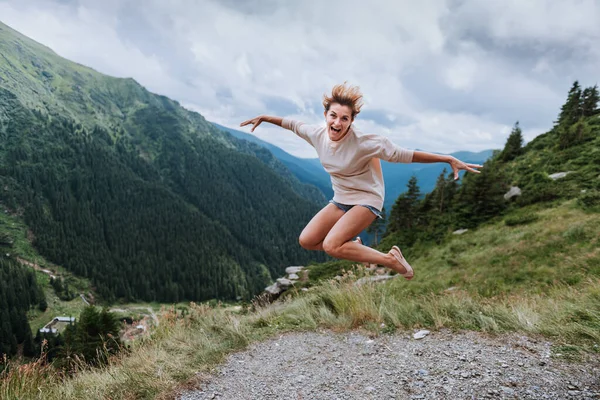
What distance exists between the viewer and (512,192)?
73.2 feet

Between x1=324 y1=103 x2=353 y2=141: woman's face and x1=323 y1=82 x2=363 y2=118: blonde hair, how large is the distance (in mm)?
50

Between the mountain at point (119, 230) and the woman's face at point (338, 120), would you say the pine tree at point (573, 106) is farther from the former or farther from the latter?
the mountain at point (119, 230)

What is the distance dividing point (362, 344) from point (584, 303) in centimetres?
311

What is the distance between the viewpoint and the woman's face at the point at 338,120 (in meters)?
3.64

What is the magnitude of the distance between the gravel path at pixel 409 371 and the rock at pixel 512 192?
2141 cm

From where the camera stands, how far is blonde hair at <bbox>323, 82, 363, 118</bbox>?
143 inches

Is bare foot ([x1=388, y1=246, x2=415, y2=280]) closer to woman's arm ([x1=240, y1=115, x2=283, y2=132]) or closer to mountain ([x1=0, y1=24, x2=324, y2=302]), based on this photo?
woman's arm ([x1=240, y1=115, x2=283, y2=132])

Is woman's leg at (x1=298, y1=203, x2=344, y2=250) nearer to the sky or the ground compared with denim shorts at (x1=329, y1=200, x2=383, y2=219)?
nearer to the ground

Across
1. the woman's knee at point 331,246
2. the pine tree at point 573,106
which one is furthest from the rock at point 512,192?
the woman's knee at point 331,246

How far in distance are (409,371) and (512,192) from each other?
76.2ft

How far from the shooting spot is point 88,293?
119m

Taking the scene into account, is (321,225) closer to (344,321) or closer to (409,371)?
(409,371)

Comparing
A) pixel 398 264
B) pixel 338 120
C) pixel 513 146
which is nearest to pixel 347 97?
pixel 338 120

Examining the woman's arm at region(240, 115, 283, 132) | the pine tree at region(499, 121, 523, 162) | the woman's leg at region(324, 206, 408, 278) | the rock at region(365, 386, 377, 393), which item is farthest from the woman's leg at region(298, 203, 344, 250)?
the pine tree at region(499, 121, 523, 162)
